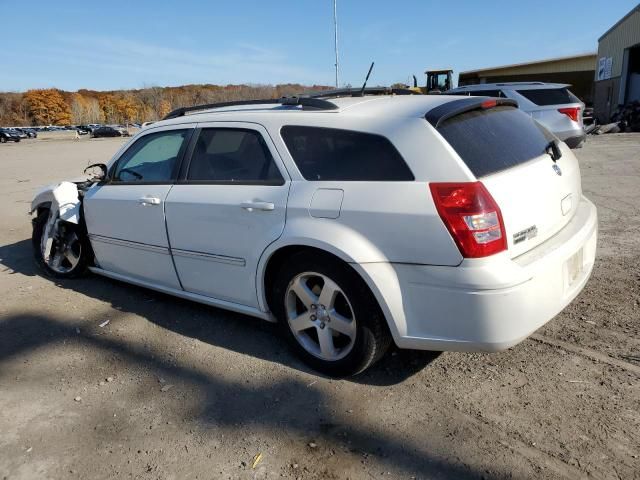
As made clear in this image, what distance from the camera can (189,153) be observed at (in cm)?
381

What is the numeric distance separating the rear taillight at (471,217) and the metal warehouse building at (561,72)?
5156 centimetres

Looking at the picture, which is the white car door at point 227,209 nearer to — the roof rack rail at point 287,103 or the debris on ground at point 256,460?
the roof rack rail at point 287,103

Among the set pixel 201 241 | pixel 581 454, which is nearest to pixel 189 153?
pixel 201 241

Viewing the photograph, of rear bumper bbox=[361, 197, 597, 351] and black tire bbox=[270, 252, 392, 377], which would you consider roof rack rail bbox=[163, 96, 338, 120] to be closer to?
black tire bbox=[270, 252, 392, 377]

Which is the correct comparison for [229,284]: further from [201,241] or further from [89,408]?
[89,408]

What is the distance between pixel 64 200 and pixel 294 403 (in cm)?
342

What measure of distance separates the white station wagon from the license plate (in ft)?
0.06

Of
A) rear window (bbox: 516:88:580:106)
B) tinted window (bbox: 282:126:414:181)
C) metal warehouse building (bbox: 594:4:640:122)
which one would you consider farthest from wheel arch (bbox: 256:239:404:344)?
metal warehouse building (bbox: 594:4:640:122)


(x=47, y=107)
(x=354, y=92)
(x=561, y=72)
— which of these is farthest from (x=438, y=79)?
(x=47, y=107)

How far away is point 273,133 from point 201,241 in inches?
36.3

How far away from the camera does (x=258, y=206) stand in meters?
3.21

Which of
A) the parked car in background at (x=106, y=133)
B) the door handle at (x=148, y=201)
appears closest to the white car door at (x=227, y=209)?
the door handle at (x=148, y=201)

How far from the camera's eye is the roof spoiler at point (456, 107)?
2.79 metres

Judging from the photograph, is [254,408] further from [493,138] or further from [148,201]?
[493,138]
